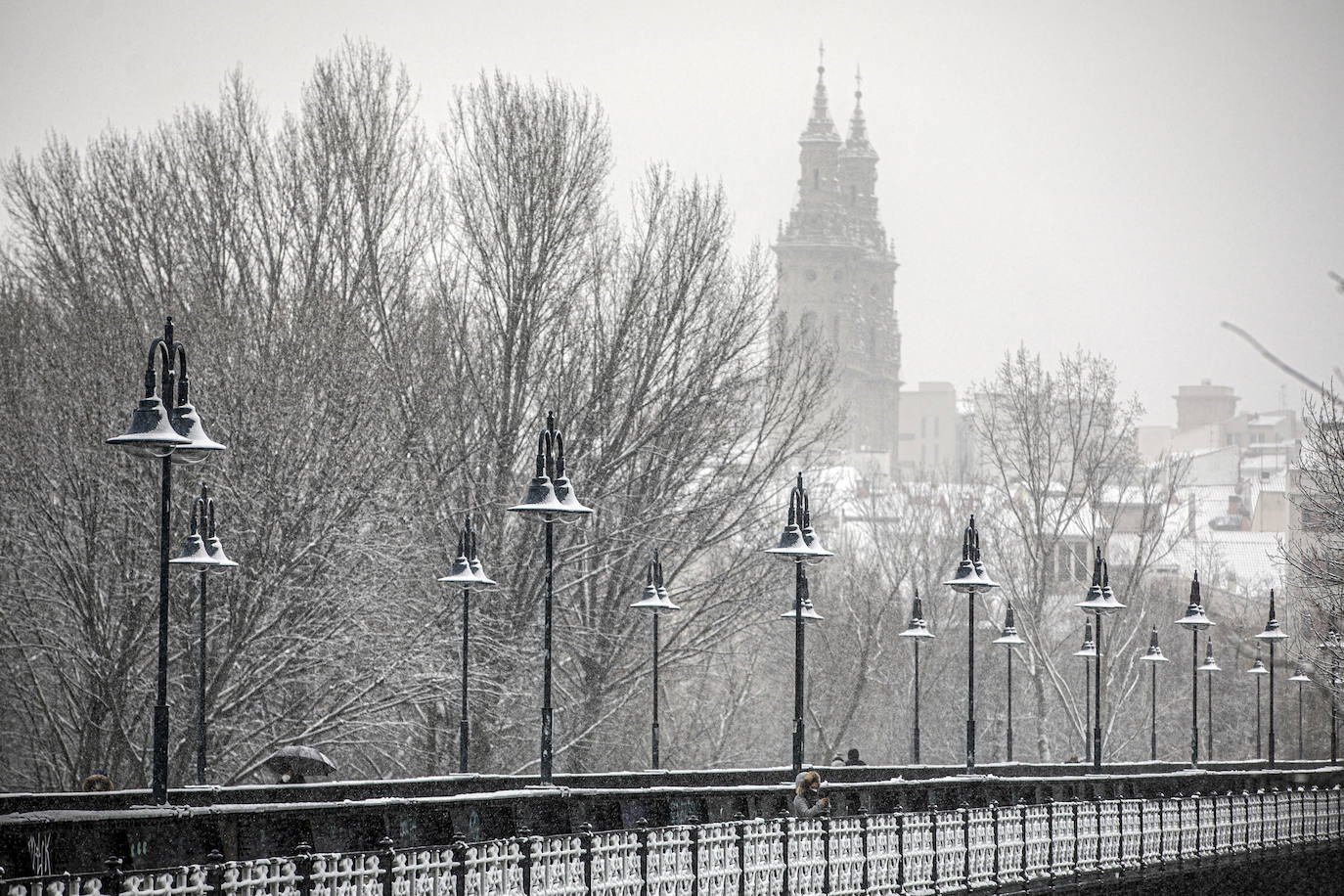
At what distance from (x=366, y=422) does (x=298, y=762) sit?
1227cm

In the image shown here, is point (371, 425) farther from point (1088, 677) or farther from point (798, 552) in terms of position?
point (1088, 677)

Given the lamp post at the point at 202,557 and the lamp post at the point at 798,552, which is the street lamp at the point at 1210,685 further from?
the lamp post at the point at 202,557

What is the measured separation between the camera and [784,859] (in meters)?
19.5

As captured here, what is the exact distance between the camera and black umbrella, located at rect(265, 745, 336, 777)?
83.5 ft

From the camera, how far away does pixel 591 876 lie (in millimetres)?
16562

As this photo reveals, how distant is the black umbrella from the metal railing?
8080 mm

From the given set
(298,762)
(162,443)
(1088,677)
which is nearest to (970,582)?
(298,762)

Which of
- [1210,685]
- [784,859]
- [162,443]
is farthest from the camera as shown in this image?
[1210,685]

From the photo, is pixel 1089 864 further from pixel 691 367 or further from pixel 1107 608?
pixel 691 367

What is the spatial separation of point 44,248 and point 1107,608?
22953 millimetres

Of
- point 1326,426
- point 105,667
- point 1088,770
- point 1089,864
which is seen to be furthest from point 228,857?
point 1326,426

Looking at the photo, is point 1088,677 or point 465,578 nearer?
point 465,578

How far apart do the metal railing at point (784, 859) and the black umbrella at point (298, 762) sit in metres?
8.08

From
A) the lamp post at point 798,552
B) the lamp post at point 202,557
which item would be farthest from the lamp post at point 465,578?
the lamp post at point 798,552
